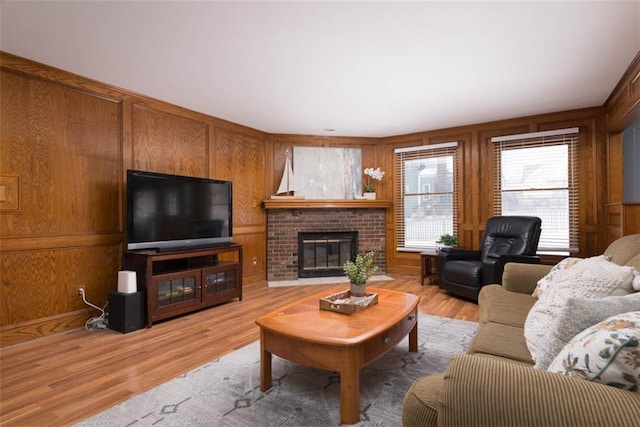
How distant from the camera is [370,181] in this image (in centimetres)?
582

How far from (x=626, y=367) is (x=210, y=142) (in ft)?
14.8

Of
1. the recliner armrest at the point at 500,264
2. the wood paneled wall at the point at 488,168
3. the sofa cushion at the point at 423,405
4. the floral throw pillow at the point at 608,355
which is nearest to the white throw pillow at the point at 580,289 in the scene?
the floral throw pillow at the point at 608,355

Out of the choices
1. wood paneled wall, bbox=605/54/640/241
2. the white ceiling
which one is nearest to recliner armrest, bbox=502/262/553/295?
wood paneled wall, bbox=605/54/640/241

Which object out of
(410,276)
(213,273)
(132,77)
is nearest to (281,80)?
(132,77)

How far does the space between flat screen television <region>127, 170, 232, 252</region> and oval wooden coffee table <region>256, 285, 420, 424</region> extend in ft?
6.39

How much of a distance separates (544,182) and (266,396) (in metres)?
4.51

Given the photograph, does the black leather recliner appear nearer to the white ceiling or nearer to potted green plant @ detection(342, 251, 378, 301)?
the white ceiling

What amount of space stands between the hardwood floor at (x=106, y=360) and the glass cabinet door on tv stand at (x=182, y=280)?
5.6 inches

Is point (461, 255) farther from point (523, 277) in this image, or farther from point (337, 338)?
point (337, 338)

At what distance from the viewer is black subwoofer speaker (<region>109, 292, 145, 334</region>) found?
10.0 feet

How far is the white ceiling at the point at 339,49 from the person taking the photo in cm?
220

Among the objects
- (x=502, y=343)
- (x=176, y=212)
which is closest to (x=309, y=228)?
(x=176, y=212)

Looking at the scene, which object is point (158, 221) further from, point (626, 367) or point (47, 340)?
point (626, 367)

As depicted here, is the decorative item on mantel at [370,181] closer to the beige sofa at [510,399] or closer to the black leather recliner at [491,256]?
the black leather recliner at [491,256]
